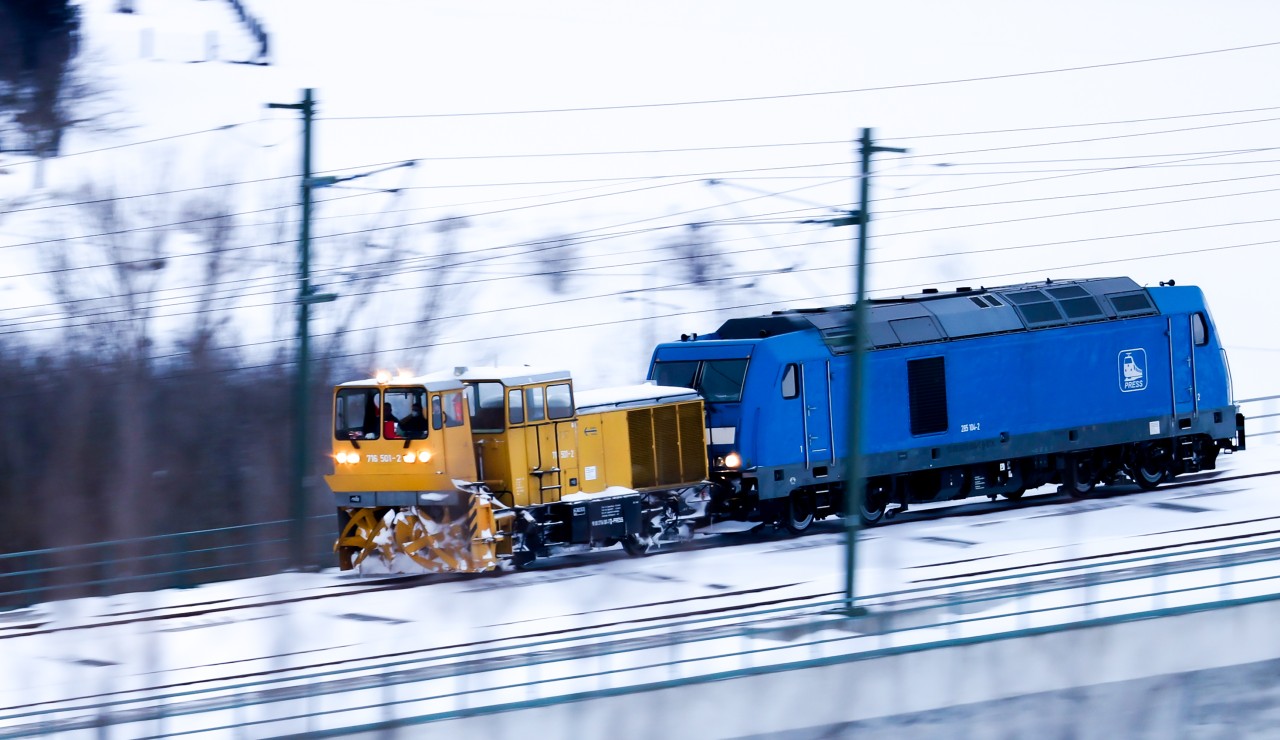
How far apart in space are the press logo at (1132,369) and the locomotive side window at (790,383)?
6616 millimetres

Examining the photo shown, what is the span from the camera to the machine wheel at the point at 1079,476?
87.7ft

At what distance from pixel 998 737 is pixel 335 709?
6.98 m

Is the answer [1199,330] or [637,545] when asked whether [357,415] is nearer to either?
[637,545]

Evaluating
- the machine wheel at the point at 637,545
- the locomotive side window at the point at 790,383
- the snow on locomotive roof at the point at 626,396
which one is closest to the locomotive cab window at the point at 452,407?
the snow on locomotive roof at the point at 626,396

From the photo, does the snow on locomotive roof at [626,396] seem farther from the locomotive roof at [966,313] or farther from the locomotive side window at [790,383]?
the locomotive roof at [966,313]

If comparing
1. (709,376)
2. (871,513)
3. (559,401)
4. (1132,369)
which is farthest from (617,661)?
(1132,369)

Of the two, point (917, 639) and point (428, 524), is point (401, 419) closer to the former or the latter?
point (428, 524)

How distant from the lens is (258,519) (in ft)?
102

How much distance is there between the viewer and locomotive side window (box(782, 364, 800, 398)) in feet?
76.4

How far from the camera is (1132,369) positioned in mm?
26672

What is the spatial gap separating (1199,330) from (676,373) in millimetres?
9982

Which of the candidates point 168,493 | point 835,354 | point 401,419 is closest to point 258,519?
point 168,493

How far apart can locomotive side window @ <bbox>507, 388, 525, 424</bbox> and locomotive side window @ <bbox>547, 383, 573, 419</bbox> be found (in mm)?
419

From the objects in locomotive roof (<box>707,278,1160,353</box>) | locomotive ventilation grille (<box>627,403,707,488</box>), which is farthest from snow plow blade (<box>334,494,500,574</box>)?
locomotive roof (<box>707,278,1160,353</box>)
